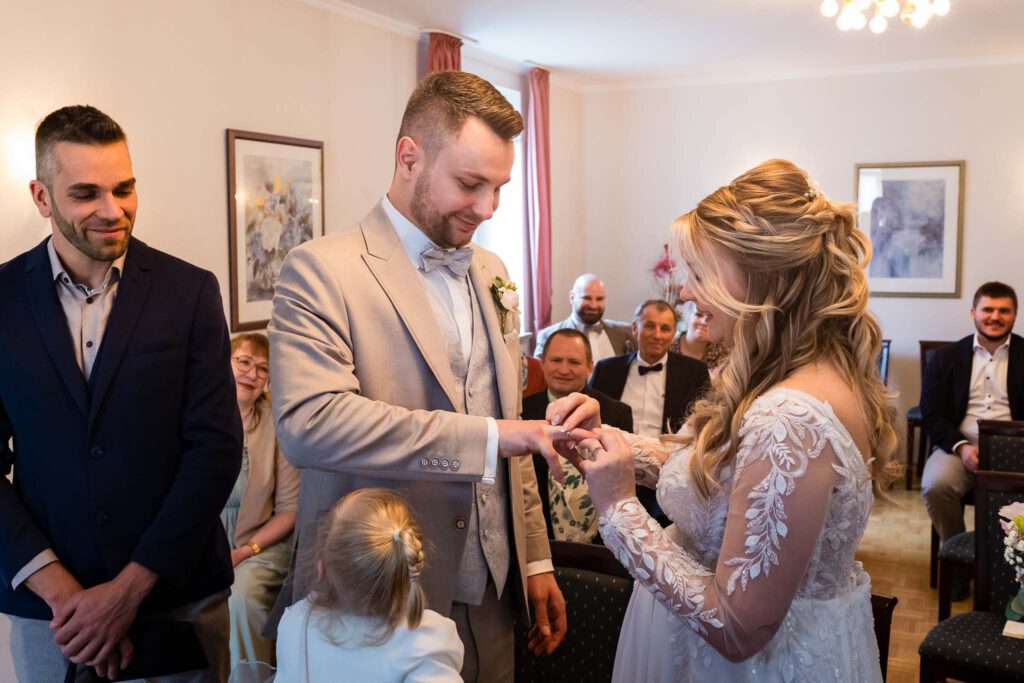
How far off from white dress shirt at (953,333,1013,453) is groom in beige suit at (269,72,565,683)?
482cm

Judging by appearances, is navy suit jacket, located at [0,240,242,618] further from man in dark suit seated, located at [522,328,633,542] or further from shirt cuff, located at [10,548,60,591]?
man in dark suit seated, located at [522,328,633,542]

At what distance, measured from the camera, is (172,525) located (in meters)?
2.16

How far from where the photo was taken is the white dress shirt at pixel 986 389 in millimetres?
5926

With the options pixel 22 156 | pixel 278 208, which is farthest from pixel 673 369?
pixel 22 156

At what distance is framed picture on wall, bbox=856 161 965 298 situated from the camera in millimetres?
8250

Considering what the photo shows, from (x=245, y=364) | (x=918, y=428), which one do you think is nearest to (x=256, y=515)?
(x=245, y=364)

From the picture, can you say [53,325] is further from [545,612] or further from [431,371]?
[545,612]

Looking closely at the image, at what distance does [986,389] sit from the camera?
6.02 m

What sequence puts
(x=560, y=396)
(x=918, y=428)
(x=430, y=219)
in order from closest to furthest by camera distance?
(x=430, y=219) → (x=560, y=396) → (x=918, y=428)

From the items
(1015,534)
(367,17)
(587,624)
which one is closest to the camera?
(587,624)

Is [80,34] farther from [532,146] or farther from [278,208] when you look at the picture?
[532,146]

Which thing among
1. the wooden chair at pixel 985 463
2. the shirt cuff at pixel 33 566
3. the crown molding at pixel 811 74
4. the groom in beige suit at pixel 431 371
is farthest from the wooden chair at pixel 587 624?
the crown molding at pixel 811 74

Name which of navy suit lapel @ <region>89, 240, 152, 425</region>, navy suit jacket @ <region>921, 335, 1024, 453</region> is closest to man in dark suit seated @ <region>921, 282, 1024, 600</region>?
navy suit jacket @ <region>921, 335, 1024, 453</region>

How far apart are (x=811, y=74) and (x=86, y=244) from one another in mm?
7791
